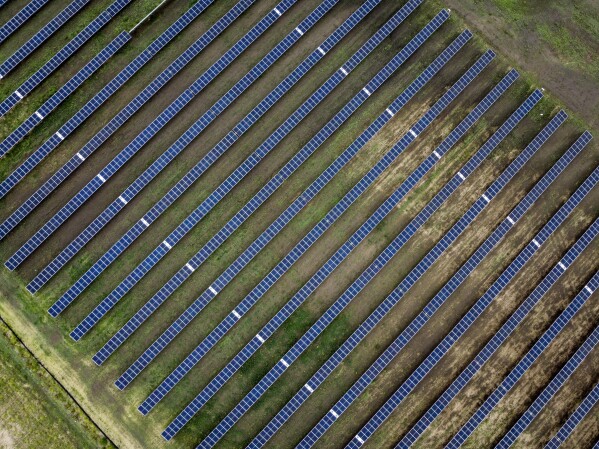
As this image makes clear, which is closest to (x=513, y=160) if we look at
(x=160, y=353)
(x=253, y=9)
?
(x=253, y=9)

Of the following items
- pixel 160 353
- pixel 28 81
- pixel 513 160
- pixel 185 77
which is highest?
pixel 513 160

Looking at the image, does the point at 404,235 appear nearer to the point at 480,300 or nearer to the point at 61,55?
the point at 480,300

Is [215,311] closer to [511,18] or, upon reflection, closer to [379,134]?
[379,134]

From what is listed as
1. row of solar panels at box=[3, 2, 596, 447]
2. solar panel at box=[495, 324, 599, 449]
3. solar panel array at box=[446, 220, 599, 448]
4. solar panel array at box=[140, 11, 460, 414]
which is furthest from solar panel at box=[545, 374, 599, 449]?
solar panel array at box=[140, 11, 460, 414]

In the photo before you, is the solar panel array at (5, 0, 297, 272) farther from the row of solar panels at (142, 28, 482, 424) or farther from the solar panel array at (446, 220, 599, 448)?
the solar panel array at (446, 220, 599, 448)

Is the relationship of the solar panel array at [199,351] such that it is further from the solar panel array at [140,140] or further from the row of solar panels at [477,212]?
the solar panel array at [140,140]
